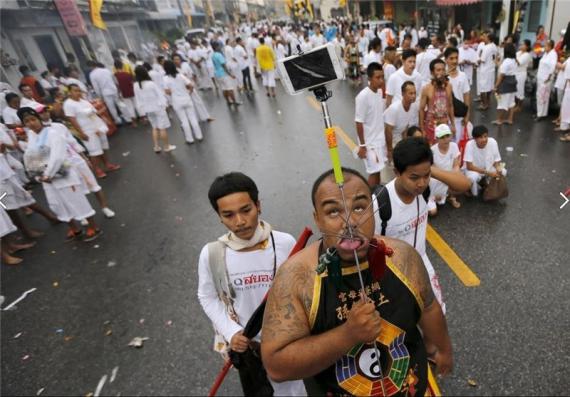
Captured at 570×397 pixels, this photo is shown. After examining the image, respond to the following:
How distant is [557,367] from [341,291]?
7.86 ft

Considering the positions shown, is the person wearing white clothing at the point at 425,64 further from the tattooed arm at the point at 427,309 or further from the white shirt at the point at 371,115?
the tattooed arm at the point at 427,309

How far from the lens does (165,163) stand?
8281 millimetres

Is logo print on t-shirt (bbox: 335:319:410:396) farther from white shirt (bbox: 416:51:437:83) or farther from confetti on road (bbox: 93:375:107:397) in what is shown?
white shirt (bbox: 416:51:437:83)

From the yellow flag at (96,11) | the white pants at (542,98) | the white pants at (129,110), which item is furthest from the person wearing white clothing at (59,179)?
the white pants at (542,98)

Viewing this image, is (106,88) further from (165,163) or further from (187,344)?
(187,344)

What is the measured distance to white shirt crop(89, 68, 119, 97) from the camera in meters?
10.5

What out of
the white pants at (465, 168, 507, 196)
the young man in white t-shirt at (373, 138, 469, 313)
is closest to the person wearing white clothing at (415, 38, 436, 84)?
the white pants at (465, 168, 507, 196)

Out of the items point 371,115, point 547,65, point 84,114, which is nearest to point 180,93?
point 84,114

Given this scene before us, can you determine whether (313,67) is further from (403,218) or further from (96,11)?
(403,218)

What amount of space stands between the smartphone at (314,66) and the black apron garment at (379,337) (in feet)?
2.38

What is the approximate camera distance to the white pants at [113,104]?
1148 cm

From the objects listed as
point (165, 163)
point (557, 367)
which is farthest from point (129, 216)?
point (557, 367)

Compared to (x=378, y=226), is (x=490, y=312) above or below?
below

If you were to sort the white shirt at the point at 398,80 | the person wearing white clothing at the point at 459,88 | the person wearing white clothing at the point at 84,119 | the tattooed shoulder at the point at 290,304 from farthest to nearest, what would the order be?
the person wearing white clothing at the point at 84,119, the white shirt at the point at 398,80, the person wearing white clothing at the point at 459,88, the tattooed shoulder at the point at 290,304
